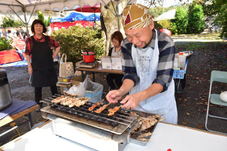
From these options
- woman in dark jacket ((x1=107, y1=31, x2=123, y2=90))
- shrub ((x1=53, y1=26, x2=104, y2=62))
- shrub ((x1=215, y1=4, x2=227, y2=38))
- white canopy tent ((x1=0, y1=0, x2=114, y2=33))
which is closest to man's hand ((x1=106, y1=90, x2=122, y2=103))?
woman in dark jacket ((x1=107, y1=31, x2=123, y2=90))

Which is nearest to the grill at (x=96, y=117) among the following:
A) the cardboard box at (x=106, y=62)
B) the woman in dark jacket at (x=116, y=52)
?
the cardboard box at (x=106, y=62)

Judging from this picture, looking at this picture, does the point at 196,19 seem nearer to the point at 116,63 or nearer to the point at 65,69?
the point at 116,63

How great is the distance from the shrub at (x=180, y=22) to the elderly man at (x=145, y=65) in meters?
21.8

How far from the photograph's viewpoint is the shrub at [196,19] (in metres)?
20.6

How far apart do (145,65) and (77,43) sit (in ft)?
25.1

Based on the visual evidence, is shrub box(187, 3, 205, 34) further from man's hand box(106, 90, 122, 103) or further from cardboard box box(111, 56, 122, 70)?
man's hand box(106, 90, 122, 103)

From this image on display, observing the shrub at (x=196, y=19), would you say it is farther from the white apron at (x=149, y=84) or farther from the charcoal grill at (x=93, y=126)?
the charcoal grill at (x=93, y=126)

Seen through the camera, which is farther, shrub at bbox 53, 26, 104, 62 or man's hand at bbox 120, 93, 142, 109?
shrub at bbox 53, 26, 104, 62

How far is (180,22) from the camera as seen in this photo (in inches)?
839

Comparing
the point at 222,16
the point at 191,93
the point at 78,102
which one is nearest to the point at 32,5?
the point at 191,93

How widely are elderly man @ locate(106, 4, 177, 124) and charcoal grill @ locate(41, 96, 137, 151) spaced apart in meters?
0.18

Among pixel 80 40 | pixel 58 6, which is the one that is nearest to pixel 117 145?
pixel 58 6

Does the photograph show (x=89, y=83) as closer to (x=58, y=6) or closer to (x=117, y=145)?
(x=117, y=145)

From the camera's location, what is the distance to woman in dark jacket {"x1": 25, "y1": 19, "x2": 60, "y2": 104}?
384 cm
